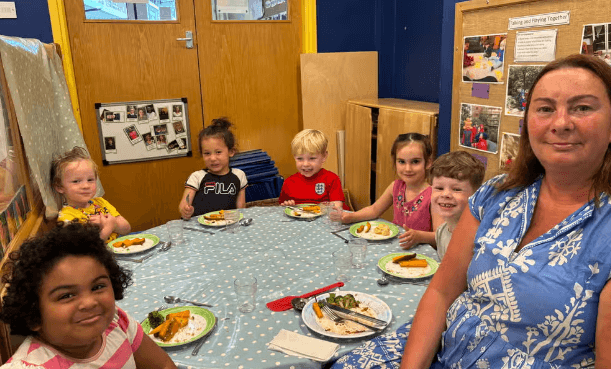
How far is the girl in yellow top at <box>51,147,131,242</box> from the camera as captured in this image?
7.49ft

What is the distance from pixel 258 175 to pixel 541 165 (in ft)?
9.16

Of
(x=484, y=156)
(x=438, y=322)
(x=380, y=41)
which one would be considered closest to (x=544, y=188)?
(x=438, y=322)

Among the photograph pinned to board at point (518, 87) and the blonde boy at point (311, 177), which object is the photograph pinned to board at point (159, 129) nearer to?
the blonde boy at point (311, 177)

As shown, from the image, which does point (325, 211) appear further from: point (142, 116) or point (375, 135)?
point (142, 116)

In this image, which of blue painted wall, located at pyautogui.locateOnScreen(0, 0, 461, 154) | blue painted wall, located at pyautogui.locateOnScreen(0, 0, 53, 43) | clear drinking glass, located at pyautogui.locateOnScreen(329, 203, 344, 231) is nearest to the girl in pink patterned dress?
clear drinking glass, located at pyautogui.locateOnScreen(329, 203, 344, 231)

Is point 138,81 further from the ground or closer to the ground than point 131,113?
further from the ground

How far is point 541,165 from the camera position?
1.23 m

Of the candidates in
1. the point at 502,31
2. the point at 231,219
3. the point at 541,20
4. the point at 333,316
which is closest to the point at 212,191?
the point at 231,219

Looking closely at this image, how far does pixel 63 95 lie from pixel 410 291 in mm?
2581

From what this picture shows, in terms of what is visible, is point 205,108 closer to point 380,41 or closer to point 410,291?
point 380,41

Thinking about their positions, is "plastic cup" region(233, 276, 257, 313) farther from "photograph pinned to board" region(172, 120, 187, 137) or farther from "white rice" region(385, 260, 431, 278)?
"photograph pinned to board" region(172, 120, 187, 137)

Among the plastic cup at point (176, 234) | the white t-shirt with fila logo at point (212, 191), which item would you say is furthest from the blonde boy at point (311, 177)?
the plastic cup at point (176, 234)

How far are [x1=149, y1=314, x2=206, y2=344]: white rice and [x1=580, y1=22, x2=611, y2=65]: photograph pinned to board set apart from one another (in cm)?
198

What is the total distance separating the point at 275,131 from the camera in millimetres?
4336
